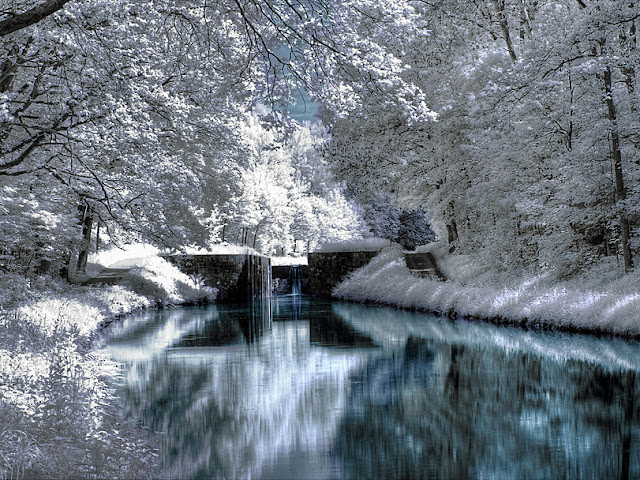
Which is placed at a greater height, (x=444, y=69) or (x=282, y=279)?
(x=444, y=69)

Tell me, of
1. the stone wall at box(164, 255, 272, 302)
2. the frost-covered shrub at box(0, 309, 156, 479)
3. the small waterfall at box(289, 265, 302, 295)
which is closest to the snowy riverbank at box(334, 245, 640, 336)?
the stone wall at box(164, 255, 272, 302)

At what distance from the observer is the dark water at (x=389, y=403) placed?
6363mm

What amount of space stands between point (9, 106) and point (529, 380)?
878 cm

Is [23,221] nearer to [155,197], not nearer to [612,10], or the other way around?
[155,197]

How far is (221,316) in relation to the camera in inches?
949

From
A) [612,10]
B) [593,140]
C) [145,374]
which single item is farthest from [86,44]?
[593,140]

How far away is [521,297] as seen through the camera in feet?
60.5

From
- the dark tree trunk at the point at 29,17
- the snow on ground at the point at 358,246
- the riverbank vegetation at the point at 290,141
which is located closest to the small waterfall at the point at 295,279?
the snow on ground at the point at 358,246

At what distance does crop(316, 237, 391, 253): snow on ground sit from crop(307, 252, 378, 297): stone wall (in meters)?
0.19

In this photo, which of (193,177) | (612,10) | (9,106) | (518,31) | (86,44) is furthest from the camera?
(518,31)

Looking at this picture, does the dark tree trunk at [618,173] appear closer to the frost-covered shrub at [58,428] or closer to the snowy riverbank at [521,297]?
the snowy riverbank at [521,297]

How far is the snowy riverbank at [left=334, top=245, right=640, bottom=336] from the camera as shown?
14555 millimetres

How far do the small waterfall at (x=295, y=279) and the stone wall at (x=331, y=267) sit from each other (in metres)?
6.43

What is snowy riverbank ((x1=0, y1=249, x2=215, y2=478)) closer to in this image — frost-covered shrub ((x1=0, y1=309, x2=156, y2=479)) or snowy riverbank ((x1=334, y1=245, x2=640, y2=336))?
frost-covered shrub ((x1=0, y1=309, x2=156, y2=479))
